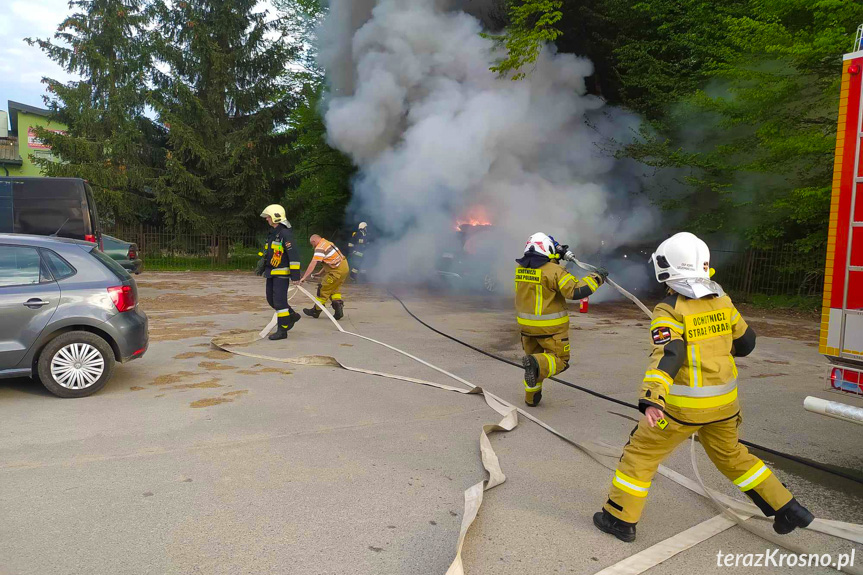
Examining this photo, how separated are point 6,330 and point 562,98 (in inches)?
522

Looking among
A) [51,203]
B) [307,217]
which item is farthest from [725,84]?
[307,217]

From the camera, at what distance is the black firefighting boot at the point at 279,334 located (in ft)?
27.5

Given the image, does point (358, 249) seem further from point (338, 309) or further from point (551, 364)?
point (551, 364)

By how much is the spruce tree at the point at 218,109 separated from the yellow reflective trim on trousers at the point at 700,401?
1927 centimetres

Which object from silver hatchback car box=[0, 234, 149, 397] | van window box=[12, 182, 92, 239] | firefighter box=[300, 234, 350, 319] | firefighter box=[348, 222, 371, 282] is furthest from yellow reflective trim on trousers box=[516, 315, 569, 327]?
firefighter box=[348, 222, 371, 282]

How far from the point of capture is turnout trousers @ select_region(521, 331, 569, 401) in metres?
5.21

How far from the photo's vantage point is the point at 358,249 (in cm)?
1727

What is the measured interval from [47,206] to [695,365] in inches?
412

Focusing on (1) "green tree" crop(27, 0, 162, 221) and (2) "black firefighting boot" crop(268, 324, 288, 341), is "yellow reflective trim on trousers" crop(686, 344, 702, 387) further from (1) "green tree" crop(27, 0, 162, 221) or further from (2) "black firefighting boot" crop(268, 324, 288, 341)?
(1) "green tree" crop(27, 0, 162, 221)

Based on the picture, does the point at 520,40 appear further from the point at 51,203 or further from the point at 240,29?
the point at 240,29

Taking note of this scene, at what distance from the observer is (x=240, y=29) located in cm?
2094

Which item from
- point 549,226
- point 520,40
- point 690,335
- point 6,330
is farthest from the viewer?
point 549,226

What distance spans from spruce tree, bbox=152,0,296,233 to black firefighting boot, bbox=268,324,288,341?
1325cm

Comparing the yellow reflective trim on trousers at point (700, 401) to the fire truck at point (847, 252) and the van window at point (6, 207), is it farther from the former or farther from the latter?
the van window at point (6, 207)
